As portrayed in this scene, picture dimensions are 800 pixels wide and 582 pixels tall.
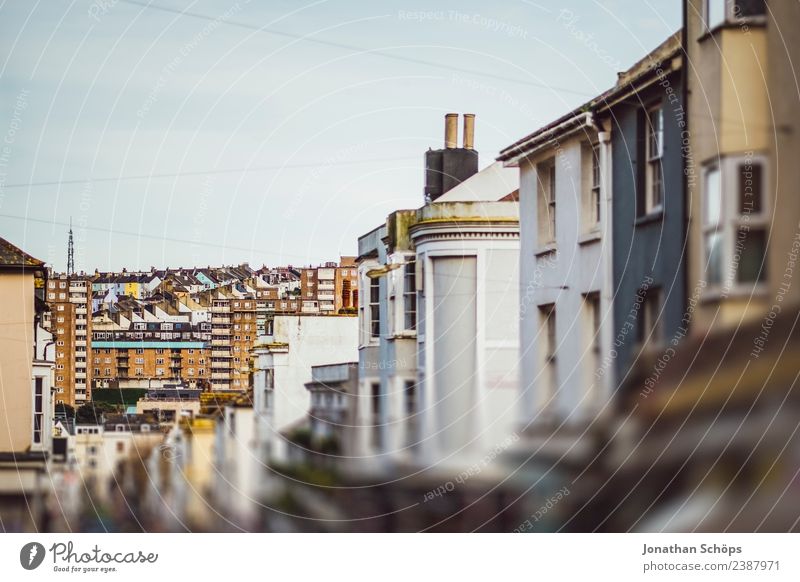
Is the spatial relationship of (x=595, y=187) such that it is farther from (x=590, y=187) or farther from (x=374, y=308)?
(x=374, y=308)

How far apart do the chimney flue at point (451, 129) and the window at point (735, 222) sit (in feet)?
8.14

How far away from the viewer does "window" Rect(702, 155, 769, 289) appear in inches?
437

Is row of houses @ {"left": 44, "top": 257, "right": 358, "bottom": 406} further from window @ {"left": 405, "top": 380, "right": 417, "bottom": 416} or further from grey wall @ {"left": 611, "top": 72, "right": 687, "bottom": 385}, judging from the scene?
grey wall @ {"left": 611, "top": 72, "right": 687, "bottom": 385}

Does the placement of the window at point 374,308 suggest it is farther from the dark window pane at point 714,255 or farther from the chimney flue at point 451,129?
the dark window pane at point 714,255

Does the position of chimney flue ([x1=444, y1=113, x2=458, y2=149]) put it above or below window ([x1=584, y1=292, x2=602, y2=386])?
above

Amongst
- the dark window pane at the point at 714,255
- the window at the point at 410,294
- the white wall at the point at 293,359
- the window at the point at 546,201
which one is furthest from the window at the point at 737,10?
the white wall at the point at 293,359

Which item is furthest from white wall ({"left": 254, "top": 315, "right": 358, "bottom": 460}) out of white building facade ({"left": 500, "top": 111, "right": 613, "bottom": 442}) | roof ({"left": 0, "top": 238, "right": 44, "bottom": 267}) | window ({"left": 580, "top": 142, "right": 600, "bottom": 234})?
window ({"left": 580, "top": 142, "right": 600, "bottom": 234})

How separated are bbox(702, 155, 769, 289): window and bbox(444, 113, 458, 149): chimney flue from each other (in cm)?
248

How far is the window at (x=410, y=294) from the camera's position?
45.7 feet

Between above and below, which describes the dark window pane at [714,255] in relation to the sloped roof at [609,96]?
below
